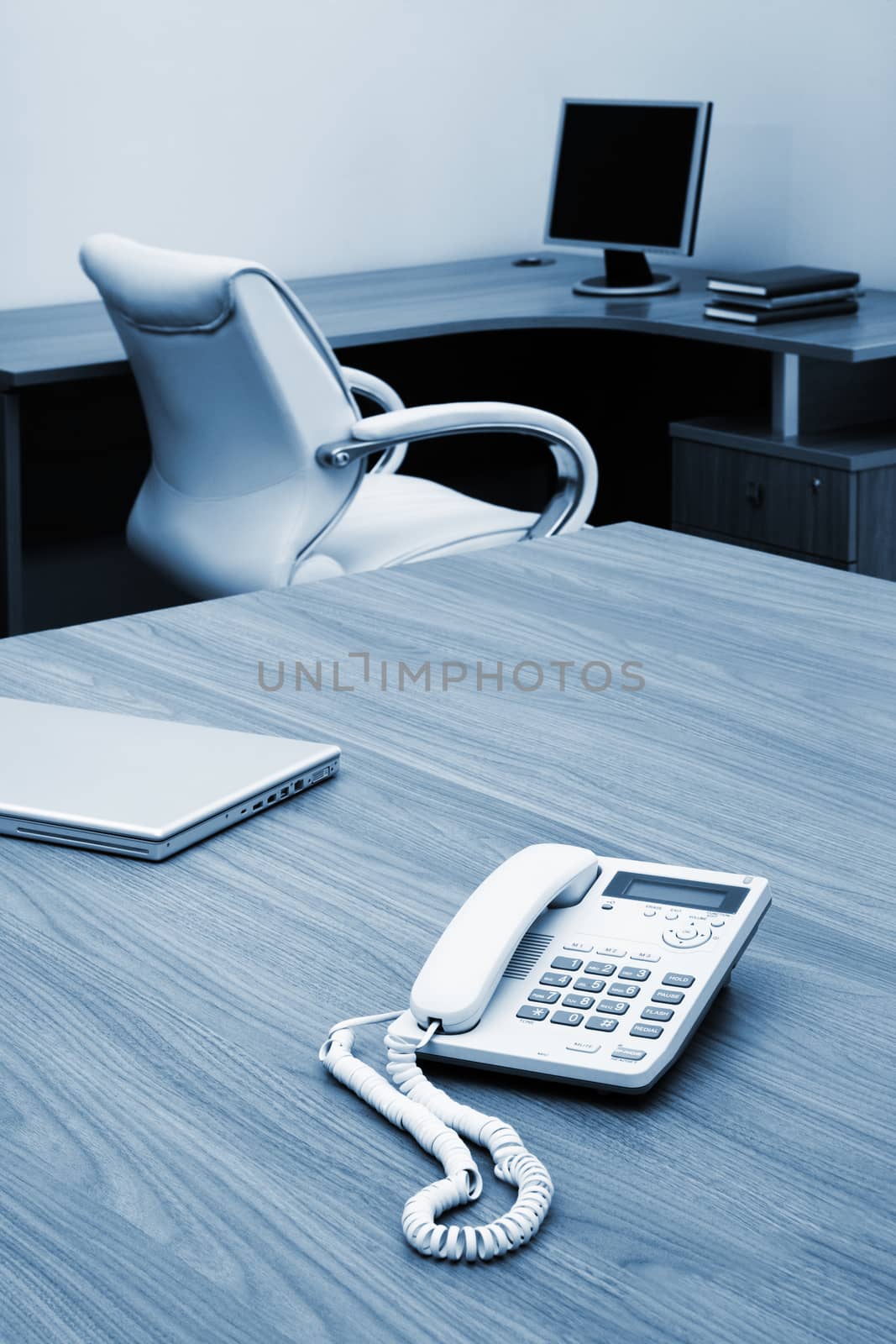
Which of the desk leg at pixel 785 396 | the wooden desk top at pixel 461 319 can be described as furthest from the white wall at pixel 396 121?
the desk leg at pixel 785 396

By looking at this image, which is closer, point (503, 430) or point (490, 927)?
point (490, 927)

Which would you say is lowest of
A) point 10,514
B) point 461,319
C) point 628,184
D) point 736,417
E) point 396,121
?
point 10,514

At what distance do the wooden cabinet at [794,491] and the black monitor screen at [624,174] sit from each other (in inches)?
23.7

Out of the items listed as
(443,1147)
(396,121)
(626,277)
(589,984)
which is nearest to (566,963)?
(589,984)

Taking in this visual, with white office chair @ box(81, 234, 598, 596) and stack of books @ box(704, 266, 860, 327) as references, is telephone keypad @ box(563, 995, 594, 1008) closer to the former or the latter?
white office chair @ box(81, 234, 598, 596)

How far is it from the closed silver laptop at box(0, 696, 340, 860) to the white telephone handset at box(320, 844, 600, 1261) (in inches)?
9.5

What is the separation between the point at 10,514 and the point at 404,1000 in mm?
2473

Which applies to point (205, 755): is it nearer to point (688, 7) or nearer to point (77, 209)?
point (77, 209)

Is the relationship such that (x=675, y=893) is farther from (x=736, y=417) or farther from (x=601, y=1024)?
(x=736, y=417)

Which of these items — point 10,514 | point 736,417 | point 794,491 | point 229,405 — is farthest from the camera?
point 736,417

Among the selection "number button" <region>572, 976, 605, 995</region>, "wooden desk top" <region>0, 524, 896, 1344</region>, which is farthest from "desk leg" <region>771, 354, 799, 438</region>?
"number button" <region>572, 976, 605, 995</region>

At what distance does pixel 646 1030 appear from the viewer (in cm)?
76

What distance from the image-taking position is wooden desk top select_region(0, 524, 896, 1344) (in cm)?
63

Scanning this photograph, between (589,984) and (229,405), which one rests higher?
(229,405)
